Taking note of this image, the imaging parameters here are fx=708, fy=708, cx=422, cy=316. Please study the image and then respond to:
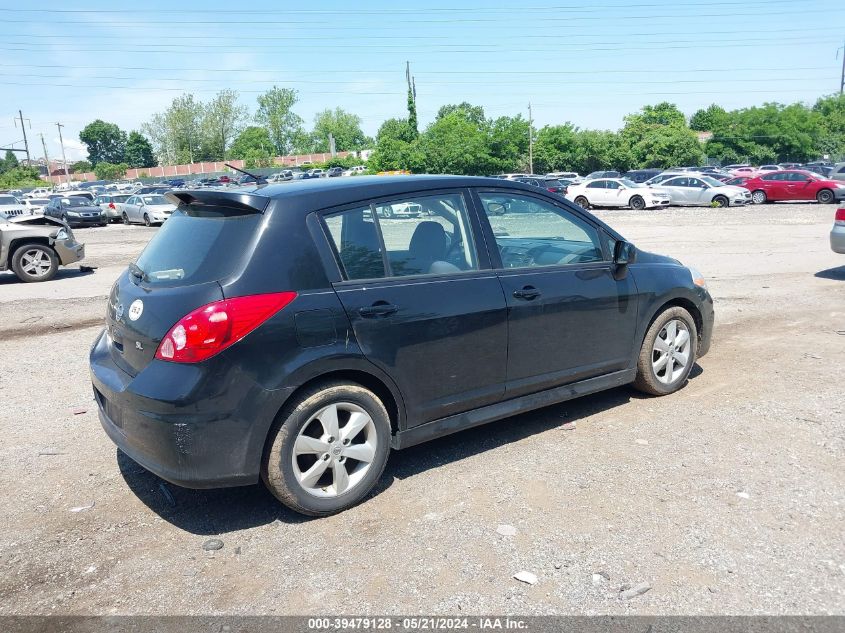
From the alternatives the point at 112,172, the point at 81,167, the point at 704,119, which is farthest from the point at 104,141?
the point at 704,119

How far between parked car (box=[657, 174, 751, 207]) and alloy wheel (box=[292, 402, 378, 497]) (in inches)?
1221

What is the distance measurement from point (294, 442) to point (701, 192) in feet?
105

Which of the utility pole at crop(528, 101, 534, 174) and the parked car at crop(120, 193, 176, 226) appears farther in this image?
the utility pole at crop(528, 101, 534, 174)

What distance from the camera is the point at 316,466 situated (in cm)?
376

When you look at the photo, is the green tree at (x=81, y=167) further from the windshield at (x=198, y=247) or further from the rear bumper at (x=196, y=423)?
the rear bumper at (x=196, y=423)

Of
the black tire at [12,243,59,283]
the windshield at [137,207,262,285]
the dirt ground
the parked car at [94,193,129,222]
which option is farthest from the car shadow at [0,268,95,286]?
the parked car at [94,193,129,222]

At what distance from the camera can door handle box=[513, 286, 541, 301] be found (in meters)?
4.48

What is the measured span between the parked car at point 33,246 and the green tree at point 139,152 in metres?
137

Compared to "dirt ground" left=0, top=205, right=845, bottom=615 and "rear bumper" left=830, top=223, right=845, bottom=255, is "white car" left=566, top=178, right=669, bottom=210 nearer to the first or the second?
"rear bumper" left=830, top=223, right=845, bottom=255

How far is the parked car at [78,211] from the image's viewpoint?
105 ft

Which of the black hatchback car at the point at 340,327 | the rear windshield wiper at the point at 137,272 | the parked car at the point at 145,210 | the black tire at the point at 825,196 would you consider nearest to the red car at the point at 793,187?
the black tire at the point at 825,196

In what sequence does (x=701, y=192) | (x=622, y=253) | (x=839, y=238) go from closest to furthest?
1. (x=622, y=253)
2. (x=839, y=238)
3. (x=701, y=192)

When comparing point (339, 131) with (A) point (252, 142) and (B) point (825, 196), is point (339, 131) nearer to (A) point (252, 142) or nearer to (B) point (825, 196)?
(A) point (252, 142)

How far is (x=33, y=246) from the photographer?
44.0 feet
